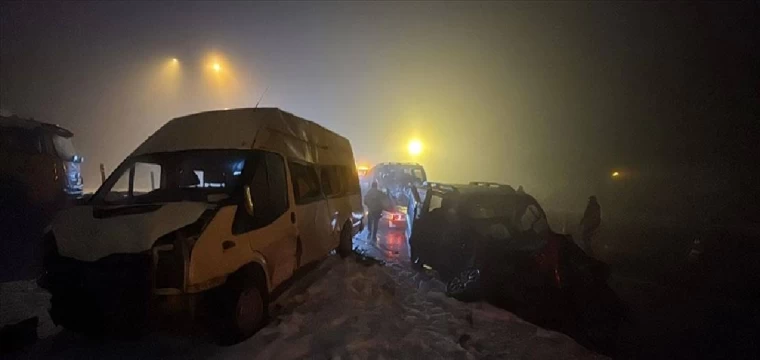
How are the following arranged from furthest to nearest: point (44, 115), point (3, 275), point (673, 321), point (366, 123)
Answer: point (366, 123) → point (44, 115) → point (3, 275) → point (673, 321)

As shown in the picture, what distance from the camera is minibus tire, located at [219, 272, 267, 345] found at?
12.9 feet

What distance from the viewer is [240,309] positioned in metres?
4.05

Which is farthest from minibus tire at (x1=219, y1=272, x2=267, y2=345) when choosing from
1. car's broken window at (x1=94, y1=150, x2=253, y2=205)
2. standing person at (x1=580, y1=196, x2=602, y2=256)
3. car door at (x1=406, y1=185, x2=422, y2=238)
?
standing person at (x1=580, y1=196, x2=602, y2=256)

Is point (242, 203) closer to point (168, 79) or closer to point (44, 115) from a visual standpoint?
point (44, 115)

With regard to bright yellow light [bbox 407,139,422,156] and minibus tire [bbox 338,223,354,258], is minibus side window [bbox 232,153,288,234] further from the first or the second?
bright yellow light [bbox 407,139,422,156]

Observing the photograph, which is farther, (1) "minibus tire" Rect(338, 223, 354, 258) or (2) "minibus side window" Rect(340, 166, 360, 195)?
(2) "minibus side window" Rect(340, 166, 360, 195)

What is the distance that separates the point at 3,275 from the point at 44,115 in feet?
66.7

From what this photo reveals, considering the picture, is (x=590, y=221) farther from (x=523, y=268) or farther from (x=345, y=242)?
(x=345, y=242)

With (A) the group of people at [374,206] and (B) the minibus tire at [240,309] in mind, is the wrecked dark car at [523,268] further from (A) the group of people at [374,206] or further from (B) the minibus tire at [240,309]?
(A) the group of people at [374,206]

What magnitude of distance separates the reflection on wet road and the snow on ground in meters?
3.67

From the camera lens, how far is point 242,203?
430 cm

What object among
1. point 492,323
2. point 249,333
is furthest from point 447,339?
point 249,333

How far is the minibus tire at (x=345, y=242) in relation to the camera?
7.98 m

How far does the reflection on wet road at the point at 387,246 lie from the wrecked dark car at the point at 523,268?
7.98 ft
